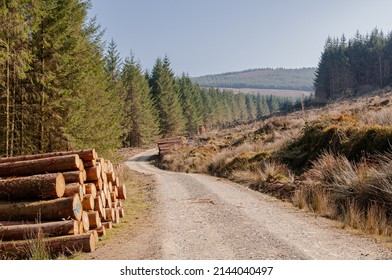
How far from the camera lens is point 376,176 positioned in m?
7.96

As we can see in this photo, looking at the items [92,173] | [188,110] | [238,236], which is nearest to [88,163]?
[92,173]

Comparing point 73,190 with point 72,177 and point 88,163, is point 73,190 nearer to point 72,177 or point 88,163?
point 72,177

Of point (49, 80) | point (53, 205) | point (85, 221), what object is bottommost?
point (85, 221)

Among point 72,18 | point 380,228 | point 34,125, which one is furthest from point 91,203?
point 72,18

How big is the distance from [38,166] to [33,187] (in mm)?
710

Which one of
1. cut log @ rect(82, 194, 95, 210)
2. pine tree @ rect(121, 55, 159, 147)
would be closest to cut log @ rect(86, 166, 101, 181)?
cut log @ rect(82, 194, 95, 210)

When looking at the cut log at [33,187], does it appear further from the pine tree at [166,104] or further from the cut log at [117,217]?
the pine tree at [166,104]

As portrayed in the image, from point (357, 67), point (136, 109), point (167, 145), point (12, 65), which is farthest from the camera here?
point (357, 67)

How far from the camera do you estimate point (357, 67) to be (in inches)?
3804

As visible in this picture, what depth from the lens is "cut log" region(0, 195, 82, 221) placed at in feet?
22.7

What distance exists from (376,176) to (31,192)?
7.37 meters

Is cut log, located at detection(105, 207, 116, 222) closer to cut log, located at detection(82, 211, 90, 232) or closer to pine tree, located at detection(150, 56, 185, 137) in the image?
cut log, located at detection(82, 211, 90, 232)

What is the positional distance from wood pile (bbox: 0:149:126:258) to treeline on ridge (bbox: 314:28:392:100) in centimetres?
9073

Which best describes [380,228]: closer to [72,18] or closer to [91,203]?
[91,203]
